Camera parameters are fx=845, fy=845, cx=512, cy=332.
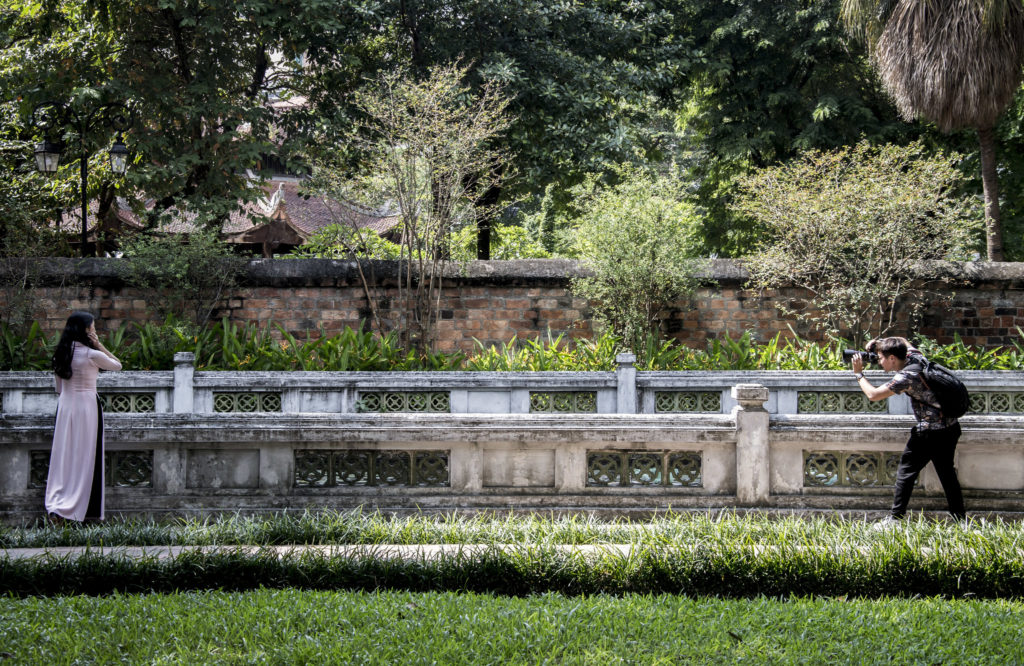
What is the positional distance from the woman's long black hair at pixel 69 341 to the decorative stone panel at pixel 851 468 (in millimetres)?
5294

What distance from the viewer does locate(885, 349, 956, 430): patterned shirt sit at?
5.63m

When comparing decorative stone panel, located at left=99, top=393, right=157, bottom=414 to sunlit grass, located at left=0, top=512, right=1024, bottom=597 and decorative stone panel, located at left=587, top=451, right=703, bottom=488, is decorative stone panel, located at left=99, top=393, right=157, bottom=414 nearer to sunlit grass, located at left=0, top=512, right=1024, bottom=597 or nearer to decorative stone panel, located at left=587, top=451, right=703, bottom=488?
sunlit grass, located at left=0, top=512, right=1024, bottom=597

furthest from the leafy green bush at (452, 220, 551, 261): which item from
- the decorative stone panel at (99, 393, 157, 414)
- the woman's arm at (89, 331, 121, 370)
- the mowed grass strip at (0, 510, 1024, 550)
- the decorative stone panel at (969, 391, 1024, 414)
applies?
the mowed grass strip at (0, 510, 1024, 550)

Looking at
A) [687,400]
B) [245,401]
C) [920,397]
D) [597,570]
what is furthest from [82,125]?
[920,397]

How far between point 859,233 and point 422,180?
6008mm

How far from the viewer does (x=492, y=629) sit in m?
3.74

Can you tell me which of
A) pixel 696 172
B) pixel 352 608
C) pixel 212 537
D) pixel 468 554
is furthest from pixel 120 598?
pixel 696 172

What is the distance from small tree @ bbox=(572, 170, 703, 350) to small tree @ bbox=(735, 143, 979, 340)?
1.30 m

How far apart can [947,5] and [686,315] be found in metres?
6.29

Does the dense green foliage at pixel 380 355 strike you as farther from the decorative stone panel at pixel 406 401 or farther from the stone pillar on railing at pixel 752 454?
the stone pillar on railing at pixel 752 454

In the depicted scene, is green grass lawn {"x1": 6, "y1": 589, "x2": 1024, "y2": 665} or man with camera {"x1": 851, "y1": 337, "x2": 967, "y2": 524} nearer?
green grass lawn {"x1": 6, "y1": 589, "x2": 1024, "y2": 665}

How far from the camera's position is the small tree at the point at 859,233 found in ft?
37.5

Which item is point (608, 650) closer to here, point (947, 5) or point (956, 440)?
point (956, 440)

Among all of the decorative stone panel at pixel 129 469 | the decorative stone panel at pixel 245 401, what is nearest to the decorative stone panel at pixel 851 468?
the decorative stone panel at pixel 129 469
